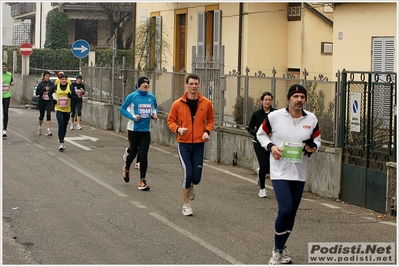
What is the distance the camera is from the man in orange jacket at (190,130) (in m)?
11.0

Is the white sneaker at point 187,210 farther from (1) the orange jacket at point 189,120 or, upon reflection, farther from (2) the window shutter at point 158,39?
(2) the window shutter at point 158,39

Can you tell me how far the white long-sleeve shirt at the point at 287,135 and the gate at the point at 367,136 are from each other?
3556mm

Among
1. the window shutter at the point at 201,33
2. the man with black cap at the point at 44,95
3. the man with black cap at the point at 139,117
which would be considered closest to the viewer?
the man with black cap at the point at 139,117

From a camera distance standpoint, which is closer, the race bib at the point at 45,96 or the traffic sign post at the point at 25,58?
the race bib at the point at 45,96

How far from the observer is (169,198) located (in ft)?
40.5

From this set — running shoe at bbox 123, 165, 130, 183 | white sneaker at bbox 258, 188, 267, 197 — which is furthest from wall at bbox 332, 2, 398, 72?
running shoe at bbox 123, 165, 130, 183

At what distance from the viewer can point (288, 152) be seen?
8266 mm

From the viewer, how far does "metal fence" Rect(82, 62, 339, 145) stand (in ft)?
44.8

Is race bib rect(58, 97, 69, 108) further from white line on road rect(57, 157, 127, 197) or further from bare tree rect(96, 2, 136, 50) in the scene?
bare tree rect(96, 2, 136, 50)

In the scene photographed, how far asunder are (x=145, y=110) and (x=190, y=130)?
269 cm

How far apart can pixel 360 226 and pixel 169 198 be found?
3.11 m

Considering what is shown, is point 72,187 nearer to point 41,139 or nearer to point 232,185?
point 232,185

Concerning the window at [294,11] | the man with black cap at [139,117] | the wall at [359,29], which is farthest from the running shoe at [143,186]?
the window at [294,11]

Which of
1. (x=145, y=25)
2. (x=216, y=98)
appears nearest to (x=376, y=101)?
(x=216, y=98)
